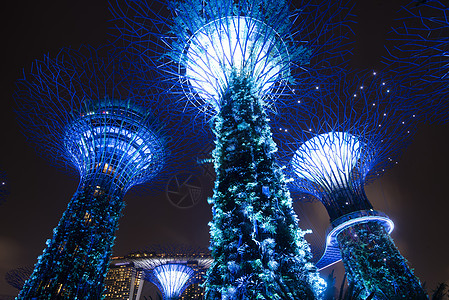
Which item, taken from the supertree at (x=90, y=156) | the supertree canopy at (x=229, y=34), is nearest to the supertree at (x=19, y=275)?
the supertree at (x=90, y=156)

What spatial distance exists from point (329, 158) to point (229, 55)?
933 centimetres

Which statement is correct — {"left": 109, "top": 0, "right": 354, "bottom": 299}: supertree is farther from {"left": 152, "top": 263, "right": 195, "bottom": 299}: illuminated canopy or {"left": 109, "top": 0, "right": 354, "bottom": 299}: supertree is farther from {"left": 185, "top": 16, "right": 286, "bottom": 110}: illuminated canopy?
{"left": 152, "top": 263, "right": 195, "bottom": 299}: illuminated canopy

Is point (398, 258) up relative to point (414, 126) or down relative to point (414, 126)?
down

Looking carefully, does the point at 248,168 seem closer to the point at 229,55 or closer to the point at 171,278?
the point at 229,55

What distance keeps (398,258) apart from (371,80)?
9.40m

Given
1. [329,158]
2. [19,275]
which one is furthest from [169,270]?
[329,158]

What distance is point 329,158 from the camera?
51.6 ft

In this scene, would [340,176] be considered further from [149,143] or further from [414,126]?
[149,143]

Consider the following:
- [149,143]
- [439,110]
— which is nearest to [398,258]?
[439,110]

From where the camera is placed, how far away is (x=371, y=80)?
47.7ft

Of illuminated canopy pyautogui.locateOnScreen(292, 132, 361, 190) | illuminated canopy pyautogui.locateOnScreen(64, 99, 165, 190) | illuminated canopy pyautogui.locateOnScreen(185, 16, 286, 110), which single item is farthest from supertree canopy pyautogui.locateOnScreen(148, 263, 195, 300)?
illuminated canopy pyautogui.locateOnScreen(185, 16, 286, 110)

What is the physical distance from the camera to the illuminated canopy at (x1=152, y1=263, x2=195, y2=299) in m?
23.3

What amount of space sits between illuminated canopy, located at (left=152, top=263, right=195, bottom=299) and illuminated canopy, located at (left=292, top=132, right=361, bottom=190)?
603 inches

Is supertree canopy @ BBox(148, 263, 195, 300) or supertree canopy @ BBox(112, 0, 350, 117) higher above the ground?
supertree canopy @ BBox(112, 0, 350, 117)
